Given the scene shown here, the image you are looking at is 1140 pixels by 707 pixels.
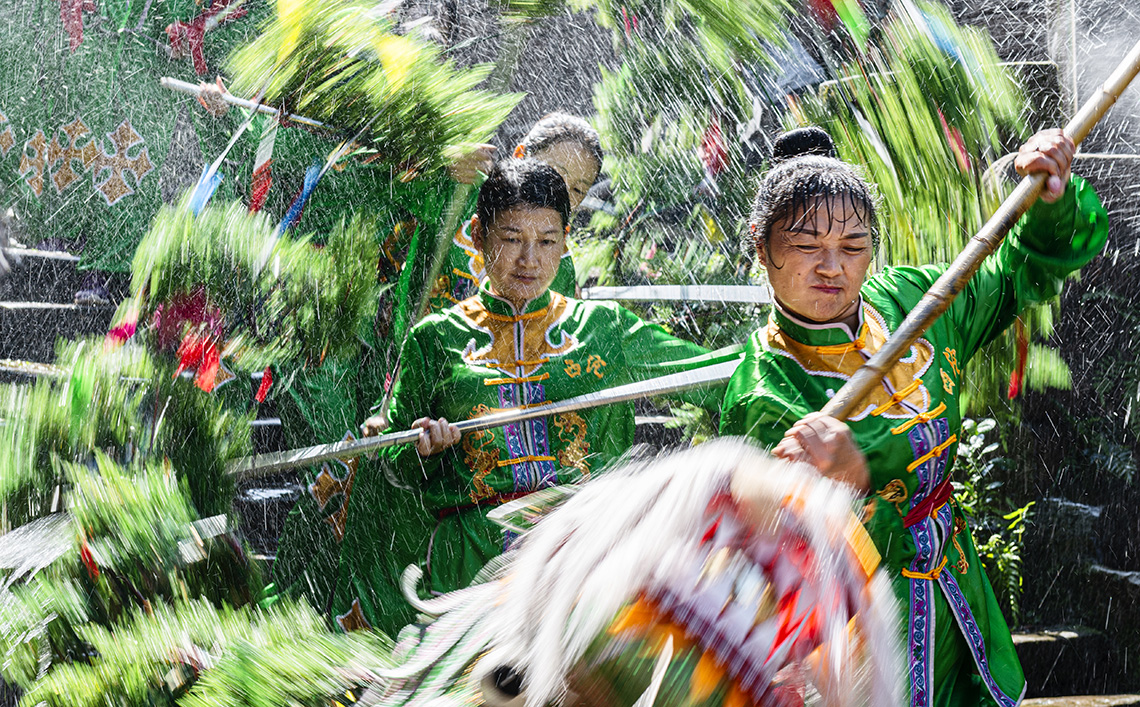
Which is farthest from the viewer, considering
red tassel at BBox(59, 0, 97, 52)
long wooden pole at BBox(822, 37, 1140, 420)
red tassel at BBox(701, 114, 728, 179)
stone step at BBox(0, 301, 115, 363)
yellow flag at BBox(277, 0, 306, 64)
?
stone step at BBox(0, 301, 115, 363)

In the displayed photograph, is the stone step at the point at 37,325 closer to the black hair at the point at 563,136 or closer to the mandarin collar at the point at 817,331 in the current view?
the black hair at the point at 563,136

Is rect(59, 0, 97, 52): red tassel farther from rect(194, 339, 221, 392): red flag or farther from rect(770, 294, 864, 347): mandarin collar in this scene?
rect(770, 294, 864, 347): mandarin collar

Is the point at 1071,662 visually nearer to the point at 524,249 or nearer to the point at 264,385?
the point at 524,249

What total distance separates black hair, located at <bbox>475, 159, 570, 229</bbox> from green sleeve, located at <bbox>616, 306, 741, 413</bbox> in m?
0.31

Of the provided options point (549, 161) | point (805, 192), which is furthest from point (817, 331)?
point (549, 161)

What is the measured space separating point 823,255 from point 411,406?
1.09m

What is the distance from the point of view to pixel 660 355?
2.34 metres

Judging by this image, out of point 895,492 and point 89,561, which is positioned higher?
point 89,561

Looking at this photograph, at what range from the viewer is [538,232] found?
2236 mm

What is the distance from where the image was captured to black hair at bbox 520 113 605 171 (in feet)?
9.12

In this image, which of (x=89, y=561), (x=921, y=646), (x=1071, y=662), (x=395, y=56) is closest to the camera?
(x=89, y=561)

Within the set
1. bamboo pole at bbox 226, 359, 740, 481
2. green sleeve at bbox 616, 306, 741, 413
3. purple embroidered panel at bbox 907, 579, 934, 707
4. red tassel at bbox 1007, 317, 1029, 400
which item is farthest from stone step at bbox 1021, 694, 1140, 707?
purple embroidered panel at bbox 907, 579, 934, 707

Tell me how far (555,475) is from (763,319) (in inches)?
54.6

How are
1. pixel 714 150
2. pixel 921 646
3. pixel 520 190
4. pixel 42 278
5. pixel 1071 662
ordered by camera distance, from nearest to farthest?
pixel 921 646 → pixel 520 190 → pixel 714 150 → pixel 1071 662 → pixel 42 278
